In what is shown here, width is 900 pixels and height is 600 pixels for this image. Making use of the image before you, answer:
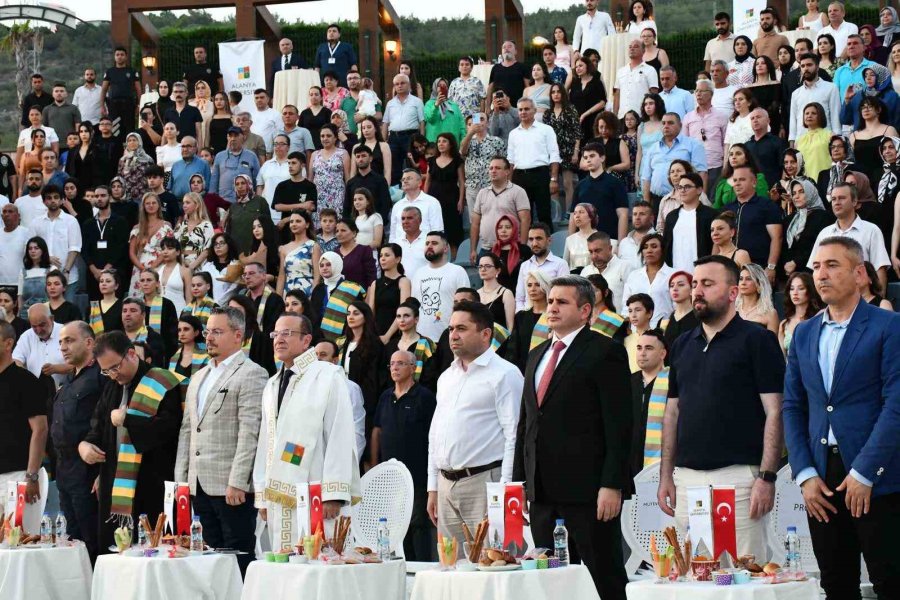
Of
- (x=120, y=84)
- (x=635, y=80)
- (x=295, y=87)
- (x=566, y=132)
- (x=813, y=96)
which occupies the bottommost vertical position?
(x=566, y=132)

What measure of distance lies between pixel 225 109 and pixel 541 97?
162 inches

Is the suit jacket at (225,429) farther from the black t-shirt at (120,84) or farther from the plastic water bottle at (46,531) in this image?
the black t-shirt at (120,84)

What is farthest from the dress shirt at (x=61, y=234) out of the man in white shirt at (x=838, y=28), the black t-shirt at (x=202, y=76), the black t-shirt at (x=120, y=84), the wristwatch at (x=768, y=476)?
the wristwatch at (x=768, y=476)

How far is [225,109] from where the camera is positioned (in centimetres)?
1792

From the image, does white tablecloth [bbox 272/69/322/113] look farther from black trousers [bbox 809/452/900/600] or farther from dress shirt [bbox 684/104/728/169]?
black trousers [bbox 809/452/900/600]

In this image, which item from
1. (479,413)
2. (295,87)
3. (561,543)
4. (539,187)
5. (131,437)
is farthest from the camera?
(295,87)

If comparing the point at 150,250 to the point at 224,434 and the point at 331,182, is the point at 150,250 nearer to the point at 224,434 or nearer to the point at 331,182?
the point at 331,182

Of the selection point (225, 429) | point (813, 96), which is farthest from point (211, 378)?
point (813, 96)

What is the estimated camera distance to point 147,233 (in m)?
15.0

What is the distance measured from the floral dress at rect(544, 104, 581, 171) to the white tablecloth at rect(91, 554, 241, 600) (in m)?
8.78

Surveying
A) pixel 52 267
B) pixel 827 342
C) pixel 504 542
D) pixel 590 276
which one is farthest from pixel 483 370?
pixel 52 267

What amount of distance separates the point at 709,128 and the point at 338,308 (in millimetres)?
4599

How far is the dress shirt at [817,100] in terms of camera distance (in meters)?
14.0

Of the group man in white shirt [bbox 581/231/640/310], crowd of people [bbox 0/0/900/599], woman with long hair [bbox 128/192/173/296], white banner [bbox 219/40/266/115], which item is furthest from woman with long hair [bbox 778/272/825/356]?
white banner [bbox 219/40/266/115]
